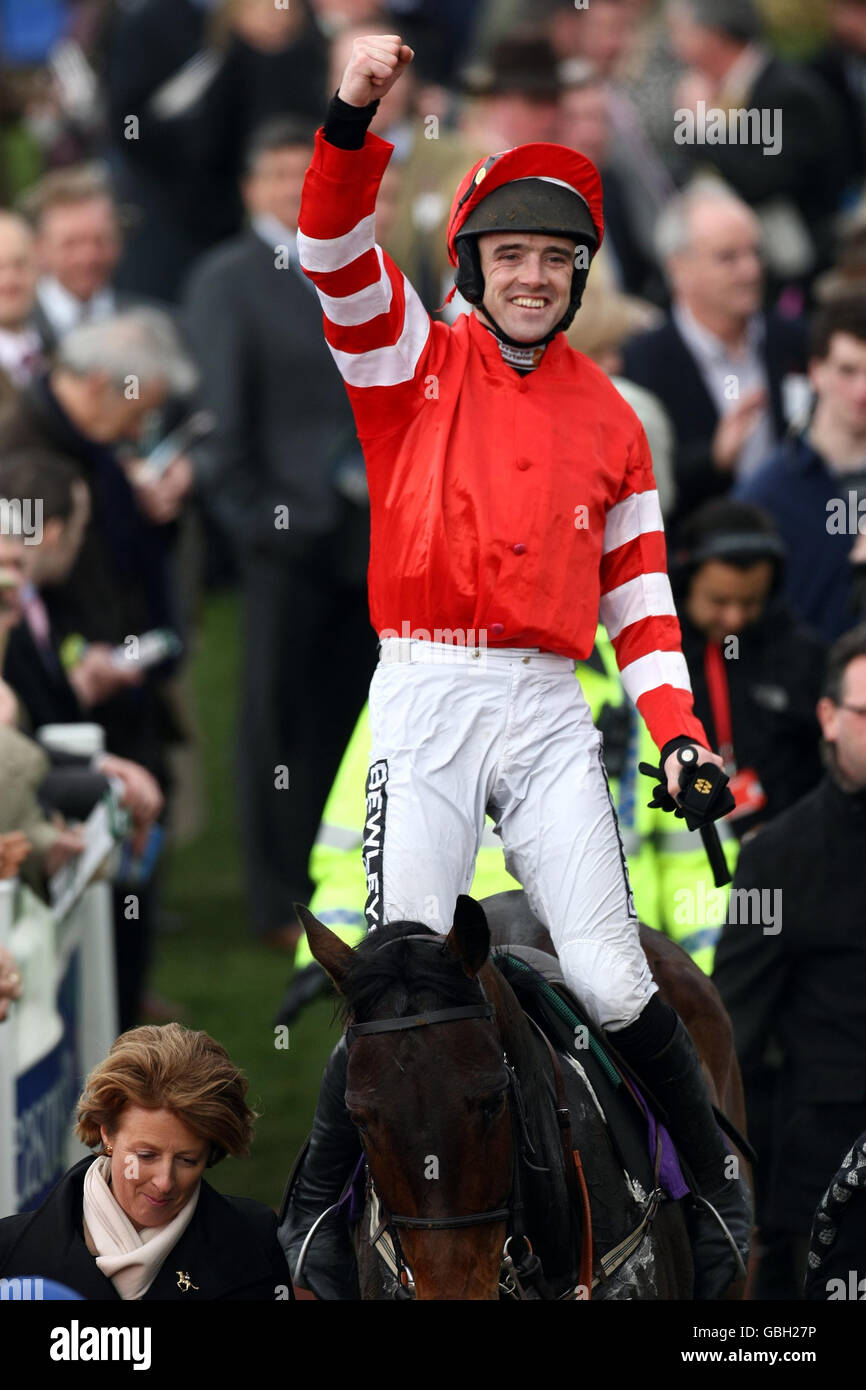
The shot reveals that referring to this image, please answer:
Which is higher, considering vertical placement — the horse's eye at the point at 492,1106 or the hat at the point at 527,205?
the hat at the point at 527,205

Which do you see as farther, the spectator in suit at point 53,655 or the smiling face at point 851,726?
the spectator in suit at point 53,655

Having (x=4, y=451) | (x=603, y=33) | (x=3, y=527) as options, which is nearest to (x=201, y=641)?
(x=603, y=33)

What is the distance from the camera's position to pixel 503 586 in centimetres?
417

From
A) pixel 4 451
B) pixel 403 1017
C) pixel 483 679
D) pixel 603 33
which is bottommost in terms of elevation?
pixel 403 1017

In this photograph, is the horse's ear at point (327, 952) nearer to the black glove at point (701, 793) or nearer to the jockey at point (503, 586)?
the jockey at point (503, 586)

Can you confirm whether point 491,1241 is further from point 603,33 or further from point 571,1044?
Answer: point 603,33

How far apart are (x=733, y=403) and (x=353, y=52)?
563 centimetres

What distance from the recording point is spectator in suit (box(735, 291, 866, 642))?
307 inches

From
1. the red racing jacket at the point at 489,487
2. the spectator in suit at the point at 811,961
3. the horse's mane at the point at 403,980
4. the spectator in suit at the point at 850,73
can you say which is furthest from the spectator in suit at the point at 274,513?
the horse's mane at the point at 403,980

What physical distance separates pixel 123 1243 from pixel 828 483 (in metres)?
4.73

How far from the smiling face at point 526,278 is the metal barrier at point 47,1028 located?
1912 millimetres

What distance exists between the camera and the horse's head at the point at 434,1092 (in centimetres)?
371

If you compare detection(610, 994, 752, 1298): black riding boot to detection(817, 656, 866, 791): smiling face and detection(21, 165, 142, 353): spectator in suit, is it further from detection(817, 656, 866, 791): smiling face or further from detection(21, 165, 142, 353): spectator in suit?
detection(21, 165, 142, 353): spectator in suit

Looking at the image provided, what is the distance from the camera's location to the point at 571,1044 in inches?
175
